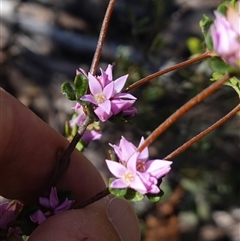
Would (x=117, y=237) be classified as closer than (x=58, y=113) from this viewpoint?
Yes

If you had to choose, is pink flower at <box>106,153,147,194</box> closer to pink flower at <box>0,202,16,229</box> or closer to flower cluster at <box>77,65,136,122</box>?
flower cluster at <box>77,65,136,122</box>

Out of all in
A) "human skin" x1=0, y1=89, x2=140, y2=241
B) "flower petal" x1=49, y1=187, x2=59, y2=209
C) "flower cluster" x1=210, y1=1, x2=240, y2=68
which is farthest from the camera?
"human skin" x1=0, y1=89, x2=140, y2=241

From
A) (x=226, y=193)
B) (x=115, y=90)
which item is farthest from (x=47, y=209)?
(x=226, y=193)

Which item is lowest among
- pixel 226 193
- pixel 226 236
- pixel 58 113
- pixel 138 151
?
pixel 226 236

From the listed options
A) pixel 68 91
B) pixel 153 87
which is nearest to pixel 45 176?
pixel 68 91

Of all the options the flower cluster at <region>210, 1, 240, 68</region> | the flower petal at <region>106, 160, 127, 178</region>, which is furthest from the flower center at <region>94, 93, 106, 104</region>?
the flower cluster at <region>210, 1, 240, 68</region>

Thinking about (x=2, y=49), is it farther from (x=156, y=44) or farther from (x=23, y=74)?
(x=156, y=44)
